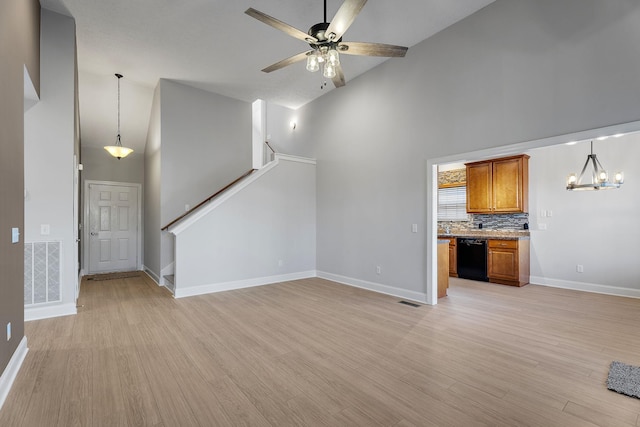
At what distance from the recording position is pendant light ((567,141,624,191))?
15.8 ft

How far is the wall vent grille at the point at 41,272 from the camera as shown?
385cm

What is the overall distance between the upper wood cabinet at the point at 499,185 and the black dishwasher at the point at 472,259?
2.67 ft

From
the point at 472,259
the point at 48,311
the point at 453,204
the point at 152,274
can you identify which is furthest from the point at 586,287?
the point at 152,274

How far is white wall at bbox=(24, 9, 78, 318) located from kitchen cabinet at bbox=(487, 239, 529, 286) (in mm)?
7169

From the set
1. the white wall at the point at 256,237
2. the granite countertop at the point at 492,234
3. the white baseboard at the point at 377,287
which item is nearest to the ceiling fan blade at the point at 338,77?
the white wall at the point at 256,237

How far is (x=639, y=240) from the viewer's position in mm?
4848

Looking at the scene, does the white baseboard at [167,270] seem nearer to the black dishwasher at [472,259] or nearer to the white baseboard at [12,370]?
the white baseboard at [12,370]

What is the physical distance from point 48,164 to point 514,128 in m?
6.05

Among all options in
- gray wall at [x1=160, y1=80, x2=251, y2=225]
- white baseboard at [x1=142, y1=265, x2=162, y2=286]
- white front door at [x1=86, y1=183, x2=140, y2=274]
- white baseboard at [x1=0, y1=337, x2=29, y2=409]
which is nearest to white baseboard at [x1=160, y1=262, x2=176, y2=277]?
white baseboard at [x1=142, y1=265, x2=162, y2=286]

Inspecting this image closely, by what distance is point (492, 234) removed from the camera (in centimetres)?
643

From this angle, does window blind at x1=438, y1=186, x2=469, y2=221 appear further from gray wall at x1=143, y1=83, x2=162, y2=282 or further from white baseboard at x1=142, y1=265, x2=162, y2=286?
white baseboard at x1=142, y1=265, x2=162, y2=286

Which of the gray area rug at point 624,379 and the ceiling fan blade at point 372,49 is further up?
the ceiling fan blade at point 372,49

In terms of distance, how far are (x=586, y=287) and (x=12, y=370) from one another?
7793 millimetres

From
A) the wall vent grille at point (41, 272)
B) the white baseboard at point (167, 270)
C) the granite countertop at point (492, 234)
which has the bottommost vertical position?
the white baseboard at point (167, 270)
